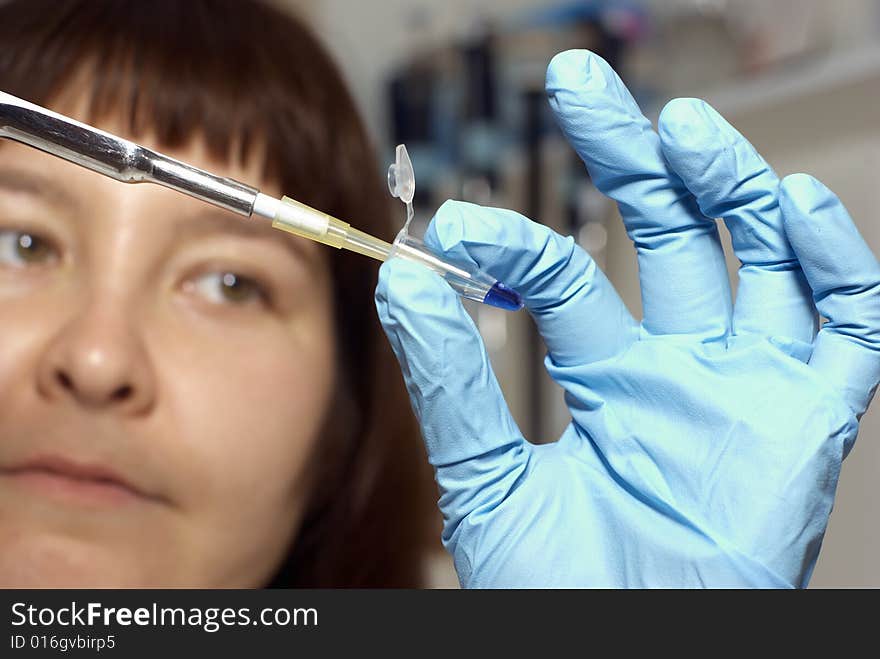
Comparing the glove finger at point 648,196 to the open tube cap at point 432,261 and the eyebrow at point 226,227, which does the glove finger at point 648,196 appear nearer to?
the open tube cap at point 432,261

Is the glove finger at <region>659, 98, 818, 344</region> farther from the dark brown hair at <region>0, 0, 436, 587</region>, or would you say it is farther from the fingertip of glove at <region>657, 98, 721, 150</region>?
the dark brown hair at <region>0, 0, 436, 587</region>

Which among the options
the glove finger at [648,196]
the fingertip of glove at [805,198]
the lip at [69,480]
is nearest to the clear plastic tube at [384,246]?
the glove finger at [648,196]

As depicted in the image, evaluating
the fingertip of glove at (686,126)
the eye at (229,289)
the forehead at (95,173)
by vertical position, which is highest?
the forehead at (95,173)

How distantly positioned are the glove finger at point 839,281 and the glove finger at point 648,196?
0.26ft

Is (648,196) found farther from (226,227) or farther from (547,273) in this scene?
(226,227)

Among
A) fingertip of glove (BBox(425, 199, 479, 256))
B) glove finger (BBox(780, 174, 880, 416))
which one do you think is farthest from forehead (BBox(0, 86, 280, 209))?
glove finger (BBox(780, 174, 880, 416))

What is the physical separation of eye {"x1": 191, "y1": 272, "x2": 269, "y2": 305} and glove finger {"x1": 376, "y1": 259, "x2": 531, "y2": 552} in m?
0.34

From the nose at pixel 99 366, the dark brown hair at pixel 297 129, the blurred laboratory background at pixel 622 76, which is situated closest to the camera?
the nose at pixel 99 366

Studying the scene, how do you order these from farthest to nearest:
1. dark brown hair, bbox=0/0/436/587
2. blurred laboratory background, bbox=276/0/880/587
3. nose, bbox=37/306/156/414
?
blurred laboratory background, bbox=276/0/880/587 < dark brown hair, bbox=0/0/436/587 < nose, bbox=37/306/156/414

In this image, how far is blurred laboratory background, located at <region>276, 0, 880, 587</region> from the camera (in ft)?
4.36

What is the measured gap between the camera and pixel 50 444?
86 centimetres

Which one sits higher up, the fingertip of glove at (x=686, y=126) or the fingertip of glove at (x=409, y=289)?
the fingertip of glove at (x=686, y=126)

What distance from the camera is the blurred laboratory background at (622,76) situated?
133 centimetres
